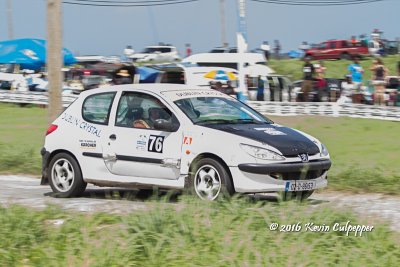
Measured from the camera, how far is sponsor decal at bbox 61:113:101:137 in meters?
10.9

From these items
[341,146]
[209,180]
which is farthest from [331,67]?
[209,180]

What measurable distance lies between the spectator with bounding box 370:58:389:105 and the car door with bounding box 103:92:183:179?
15247mm

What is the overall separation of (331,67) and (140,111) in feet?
105

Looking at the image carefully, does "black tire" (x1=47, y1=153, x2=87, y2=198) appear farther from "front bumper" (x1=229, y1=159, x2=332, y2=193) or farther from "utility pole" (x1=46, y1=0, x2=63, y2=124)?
"utility pole" (x1=46, y1=0, x2=63, y2=124)

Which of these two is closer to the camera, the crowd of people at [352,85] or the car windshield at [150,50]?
the crowd of people at [352,85]

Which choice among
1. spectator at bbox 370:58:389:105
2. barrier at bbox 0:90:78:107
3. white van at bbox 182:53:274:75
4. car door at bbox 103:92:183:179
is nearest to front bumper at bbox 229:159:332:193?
car door at bbox 103:92:183:179

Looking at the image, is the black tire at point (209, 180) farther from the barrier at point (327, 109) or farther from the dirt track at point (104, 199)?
the barrier at point (327, 109)

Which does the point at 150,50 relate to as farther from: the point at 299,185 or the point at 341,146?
the point at 299,185

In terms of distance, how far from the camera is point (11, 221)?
7.82 metres

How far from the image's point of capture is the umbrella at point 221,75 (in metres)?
31.9

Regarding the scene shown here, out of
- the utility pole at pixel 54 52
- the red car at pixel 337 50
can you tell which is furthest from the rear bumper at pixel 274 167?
the red car at pixel 337 50

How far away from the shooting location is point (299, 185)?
9.81m

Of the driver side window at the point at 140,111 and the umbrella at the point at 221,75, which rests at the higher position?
the umbrella at the point at 221,75

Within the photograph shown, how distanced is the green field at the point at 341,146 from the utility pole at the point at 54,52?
1.03 meters
